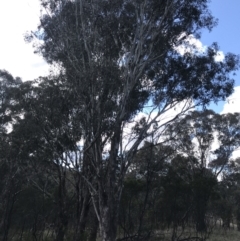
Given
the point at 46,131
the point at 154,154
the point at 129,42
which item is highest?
the point at 129,42

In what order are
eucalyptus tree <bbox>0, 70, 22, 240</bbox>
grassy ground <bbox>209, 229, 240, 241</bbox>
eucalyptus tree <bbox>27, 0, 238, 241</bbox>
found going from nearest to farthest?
eucalyptus tree <bbox>27, 0, 238, 241</bbox>
eucalyptus tree <bbox>0, 70, 22, 240</bbox>
grassy ground <bbox>209, 229, 240, 241</bbox>

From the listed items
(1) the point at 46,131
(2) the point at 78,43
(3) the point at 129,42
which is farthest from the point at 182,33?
(1) the point at 46,131

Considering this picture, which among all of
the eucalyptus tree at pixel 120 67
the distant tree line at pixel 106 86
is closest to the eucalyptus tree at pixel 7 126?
the distant tree line at pixel 106 86

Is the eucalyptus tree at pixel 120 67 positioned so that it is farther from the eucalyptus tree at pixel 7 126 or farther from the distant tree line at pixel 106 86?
the eucalyptus tree at pixel 7 126

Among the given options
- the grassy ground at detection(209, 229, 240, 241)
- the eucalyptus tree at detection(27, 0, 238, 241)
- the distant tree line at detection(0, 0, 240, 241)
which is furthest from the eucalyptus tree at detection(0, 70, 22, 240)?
the grassy ground at detection(209, 229, 240, 241)

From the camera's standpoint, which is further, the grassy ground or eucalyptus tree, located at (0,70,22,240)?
the grassy ground

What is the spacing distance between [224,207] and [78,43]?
27305 mm

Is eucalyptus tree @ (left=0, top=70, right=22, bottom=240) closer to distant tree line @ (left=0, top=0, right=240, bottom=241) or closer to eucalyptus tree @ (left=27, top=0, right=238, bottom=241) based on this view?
distant tree line @ (left=0, top=0, right=240, bottom=241)

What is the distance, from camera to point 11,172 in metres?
26.9

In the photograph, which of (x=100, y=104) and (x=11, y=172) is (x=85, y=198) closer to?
(x=100, y=104)

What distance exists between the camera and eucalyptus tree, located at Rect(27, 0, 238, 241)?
15172 millimetres

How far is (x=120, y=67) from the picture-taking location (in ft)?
53.1

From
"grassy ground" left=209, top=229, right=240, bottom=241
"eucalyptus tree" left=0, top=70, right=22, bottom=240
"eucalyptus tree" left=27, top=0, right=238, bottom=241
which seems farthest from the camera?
"grassy ground" left=209, top=229, right=240, bottom=241

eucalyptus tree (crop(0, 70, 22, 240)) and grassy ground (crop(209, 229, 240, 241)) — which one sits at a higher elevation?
eucalyptus tree (crop(0, 70, 22, 240))
